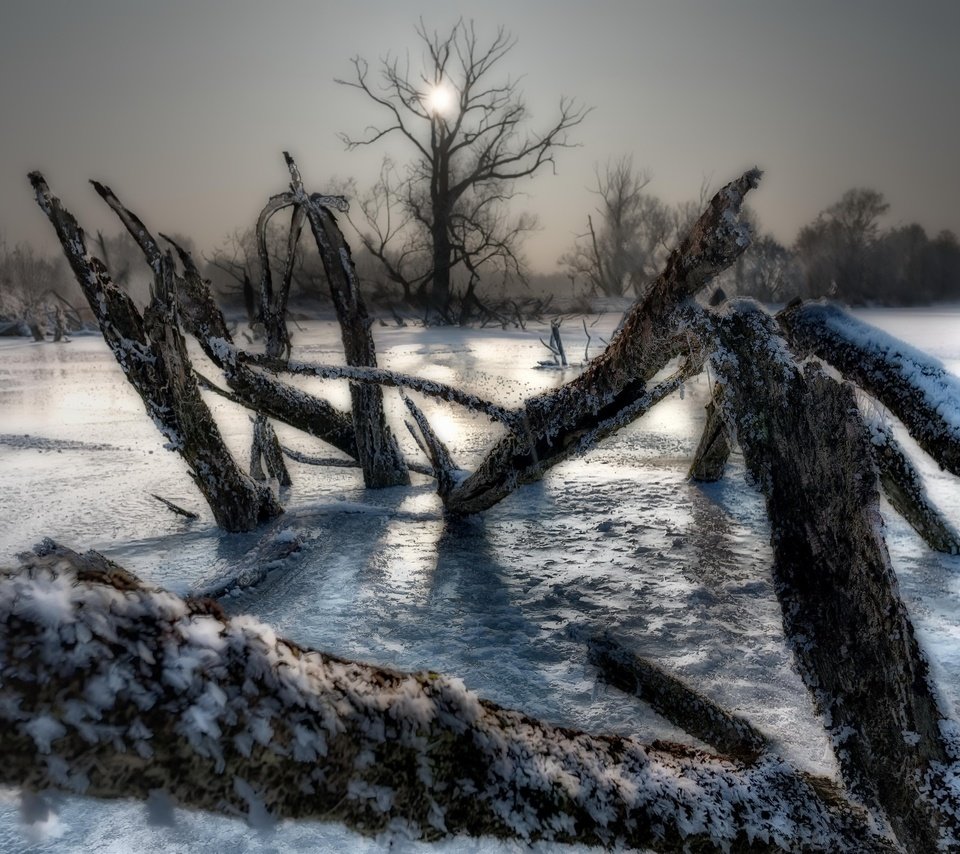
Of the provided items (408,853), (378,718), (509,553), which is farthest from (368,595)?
(378,718)

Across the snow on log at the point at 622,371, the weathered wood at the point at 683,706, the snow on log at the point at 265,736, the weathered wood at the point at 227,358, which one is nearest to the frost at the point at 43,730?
the snow on log at the point at 265,736

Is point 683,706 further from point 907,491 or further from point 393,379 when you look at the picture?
point 393,379

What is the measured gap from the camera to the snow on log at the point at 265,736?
1.75ft

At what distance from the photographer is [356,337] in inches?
161

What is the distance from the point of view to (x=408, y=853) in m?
1.32

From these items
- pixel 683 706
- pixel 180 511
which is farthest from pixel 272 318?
pixel 683 706

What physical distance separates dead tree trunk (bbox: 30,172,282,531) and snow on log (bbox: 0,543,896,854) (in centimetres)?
274

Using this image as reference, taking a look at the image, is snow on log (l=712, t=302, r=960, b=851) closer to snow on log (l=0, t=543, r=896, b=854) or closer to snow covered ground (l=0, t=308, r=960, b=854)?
snow covered ground (l=0, t=308, r=960, b=854)

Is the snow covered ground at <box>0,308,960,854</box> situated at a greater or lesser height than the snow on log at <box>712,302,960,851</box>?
lesser

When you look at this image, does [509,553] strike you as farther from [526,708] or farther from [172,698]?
[172,698]

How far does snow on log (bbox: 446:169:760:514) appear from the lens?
1.66m

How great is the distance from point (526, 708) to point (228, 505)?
2170 millimetres

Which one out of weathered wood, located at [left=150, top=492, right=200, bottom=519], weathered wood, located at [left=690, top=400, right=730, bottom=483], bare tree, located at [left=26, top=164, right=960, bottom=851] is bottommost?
weathered wood, located at [left=150, top=492, right=200, bottom=519]

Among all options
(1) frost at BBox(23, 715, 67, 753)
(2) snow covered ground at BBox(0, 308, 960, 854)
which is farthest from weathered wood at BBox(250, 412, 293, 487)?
(1) frost at BBox(23, 715, 67, 753)
